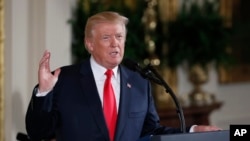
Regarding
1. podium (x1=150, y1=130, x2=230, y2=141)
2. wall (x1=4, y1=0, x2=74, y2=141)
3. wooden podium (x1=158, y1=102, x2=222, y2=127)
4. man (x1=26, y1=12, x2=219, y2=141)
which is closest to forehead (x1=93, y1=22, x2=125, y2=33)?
man (x1=26, y1=12, x2=219, y2=141)

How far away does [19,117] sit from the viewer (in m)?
4.23

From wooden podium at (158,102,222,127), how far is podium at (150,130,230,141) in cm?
310

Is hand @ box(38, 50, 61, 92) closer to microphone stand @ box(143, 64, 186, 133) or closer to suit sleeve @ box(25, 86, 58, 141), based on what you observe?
suit sleeve @ box(25, 86, 58, 141)

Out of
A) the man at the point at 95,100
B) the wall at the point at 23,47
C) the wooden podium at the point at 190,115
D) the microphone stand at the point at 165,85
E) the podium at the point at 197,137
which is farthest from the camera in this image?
the wooden podium at the point at 190,115

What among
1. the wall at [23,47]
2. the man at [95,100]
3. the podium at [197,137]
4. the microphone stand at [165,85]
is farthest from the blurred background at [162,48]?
the podium at [197,137]

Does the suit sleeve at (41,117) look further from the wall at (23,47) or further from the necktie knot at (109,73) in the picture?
the wall at (23,47)

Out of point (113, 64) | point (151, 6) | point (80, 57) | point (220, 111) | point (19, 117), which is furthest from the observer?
point (220, 111)

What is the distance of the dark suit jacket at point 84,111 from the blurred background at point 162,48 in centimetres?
160

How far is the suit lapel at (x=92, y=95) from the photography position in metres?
2.52

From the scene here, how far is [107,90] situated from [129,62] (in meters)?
0.23

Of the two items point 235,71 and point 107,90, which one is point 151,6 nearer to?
point 235,71

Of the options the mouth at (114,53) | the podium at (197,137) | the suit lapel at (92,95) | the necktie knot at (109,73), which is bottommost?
the podium at (197,137)

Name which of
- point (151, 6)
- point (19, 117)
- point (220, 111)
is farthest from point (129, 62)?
point (220, 111)

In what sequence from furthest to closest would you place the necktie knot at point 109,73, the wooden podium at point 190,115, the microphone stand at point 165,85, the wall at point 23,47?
the wooden podium at point 190,115
the wall at point 23,47
the necktie knot at point 109,73
the microphone stand at point 165,85
